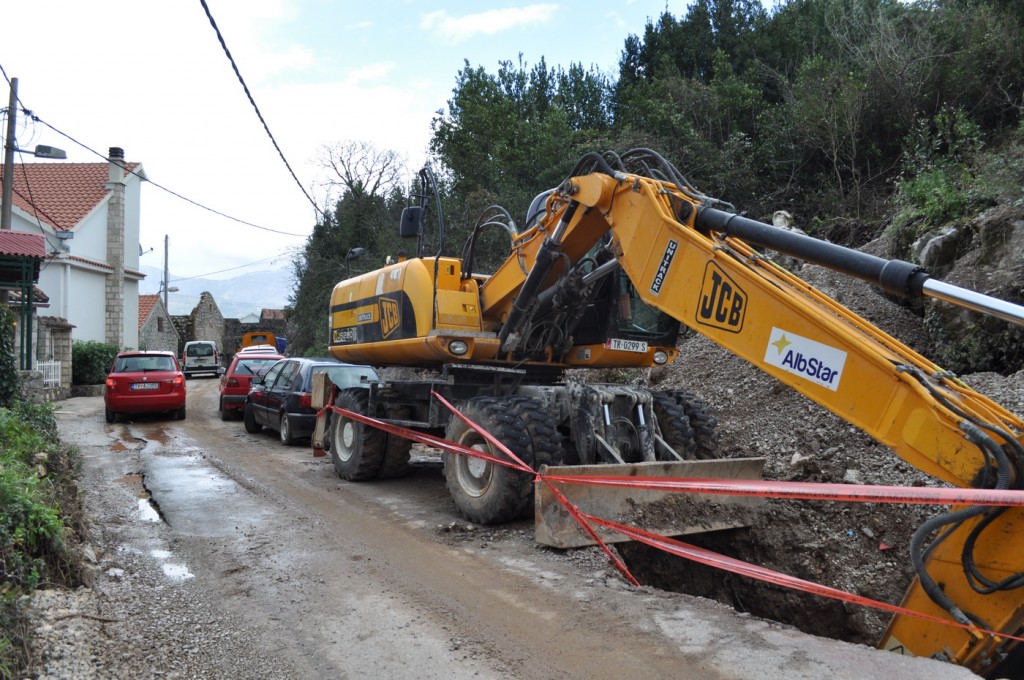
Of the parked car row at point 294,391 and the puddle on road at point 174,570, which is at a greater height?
the parked car row at point 294,391

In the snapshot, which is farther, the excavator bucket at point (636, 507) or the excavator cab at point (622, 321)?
the excavator cab at point (622, 321)

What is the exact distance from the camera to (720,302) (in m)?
5.00

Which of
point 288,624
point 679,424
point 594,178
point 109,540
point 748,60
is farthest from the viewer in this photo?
point 748,60

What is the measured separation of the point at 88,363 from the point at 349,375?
19611mm

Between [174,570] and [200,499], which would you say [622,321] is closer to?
[174,570]

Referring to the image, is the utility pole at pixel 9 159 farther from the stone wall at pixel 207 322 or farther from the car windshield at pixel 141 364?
the stone wall at pixel 207 322

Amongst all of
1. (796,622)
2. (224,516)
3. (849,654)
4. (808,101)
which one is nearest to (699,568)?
(796,622)

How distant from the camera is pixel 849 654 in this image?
12.8ft

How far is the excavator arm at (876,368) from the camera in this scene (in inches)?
146

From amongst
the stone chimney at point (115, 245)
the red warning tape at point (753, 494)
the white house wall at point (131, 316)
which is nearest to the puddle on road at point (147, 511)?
the red warning tape at point (753, 494)

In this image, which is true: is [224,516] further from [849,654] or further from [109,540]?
[849,654]

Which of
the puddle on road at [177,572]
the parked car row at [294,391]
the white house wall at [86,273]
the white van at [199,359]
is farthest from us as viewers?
the white van at [199,359]

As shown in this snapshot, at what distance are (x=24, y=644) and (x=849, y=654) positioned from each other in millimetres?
4231

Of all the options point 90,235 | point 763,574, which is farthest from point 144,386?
point 90,235
